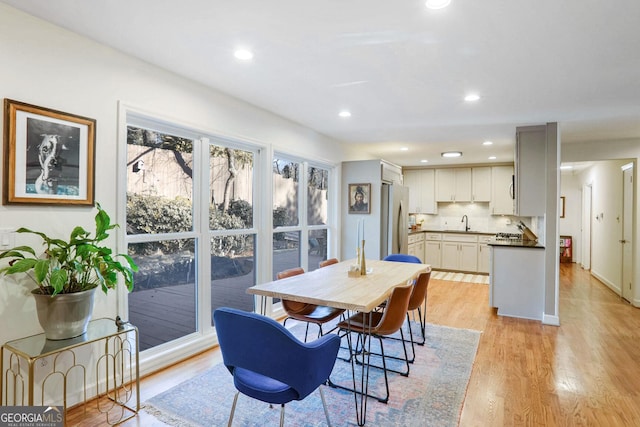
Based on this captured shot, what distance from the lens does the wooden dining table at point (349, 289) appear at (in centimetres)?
216

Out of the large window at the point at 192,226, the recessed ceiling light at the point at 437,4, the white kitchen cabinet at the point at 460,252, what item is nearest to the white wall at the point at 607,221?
the white kitchen cabinet at the point at 460,252

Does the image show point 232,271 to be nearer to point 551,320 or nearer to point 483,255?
point 551,320

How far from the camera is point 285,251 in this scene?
459 centimetres

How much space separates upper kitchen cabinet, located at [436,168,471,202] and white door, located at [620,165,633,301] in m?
2.68

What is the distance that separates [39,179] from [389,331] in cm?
242

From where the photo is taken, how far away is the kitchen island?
4309 millimetres

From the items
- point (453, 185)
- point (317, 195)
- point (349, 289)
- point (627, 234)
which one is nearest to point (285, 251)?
point (317, 195)

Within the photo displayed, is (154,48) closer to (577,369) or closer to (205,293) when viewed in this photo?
(205,293)

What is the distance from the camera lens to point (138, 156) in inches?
113

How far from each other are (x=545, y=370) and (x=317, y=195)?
3455 millimetres

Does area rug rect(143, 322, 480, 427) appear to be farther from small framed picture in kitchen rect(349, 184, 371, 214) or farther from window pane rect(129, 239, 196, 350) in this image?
small framed picture in kitchen rect(349, 184, 371, 214)

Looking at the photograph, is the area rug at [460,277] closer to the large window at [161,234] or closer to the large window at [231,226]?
the large window at [231,226]

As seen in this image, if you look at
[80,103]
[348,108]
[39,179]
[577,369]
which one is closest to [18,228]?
[39,179]

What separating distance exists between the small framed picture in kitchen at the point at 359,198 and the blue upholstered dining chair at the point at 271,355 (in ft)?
12.8
